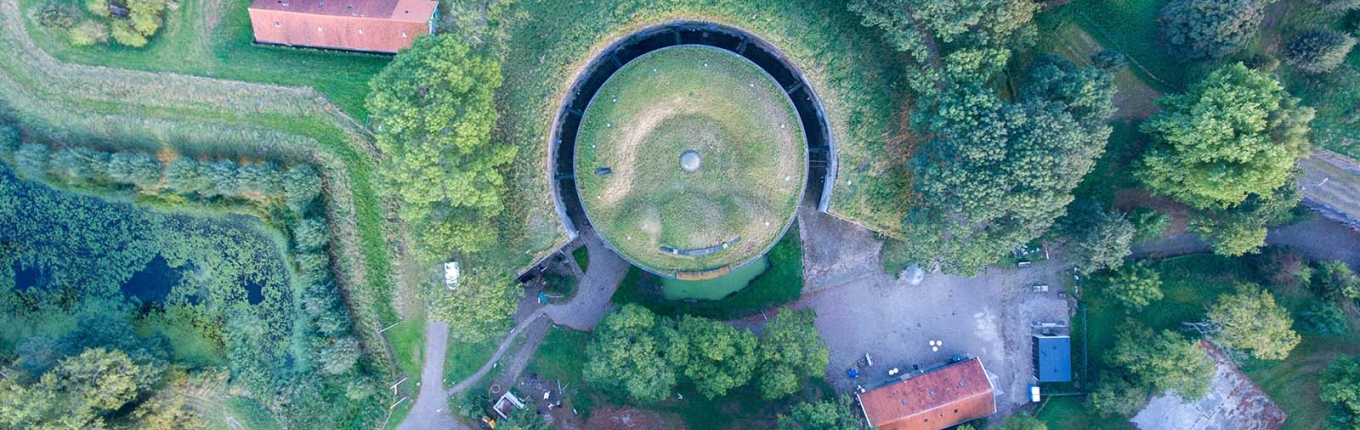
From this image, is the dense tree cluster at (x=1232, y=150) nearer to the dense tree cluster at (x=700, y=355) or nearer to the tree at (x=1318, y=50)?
the tree at (x=1318, y=50)

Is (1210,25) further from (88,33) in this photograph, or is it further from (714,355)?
(88,33)

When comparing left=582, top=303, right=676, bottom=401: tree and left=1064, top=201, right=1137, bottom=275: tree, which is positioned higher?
left=1064, top=201, right=1137, bottom=275: tree

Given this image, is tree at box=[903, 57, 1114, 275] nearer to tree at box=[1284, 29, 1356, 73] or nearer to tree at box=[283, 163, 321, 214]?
tree at box=[1284, 29, 1356, 73]

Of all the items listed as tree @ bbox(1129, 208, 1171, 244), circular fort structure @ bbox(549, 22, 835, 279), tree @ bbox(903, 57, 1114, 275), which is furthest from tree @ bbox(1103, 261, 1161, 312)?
circular fort structure @ bbox(549, 22, 835, 279)

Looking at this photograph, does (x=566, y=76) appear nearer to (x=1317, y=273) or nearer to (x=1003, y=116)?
(x=1003, y=116)

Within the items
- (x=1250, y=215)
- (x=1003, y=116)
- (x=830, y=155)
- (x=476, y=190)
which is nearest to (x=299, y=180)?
(x=476, y=190)

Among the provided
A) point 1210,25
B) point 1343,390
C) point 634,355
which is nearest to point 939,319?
point 634,355

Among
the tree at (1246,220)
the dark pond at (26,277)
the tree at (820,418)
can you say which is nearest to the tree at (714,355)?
the tree at (820,418)
